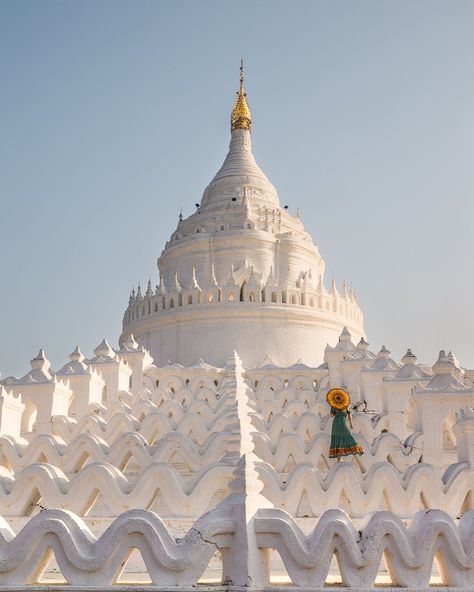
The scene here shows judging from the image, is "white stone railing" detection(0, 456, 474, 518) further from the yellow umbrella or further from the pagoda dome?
the pagoda dome

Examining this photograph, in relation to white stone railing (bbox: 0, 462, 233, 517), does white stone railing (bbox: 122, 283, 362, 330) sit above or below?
above

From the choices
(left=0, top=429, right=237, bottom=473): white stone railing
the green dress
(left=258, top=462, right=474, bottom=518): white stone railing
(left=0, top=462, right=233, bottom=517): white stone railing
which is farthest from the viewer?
the green dress

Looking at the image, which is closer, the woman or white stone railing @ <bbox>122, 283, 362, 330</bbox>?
the woman

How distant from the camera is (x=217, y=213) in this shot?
32594 millimetres

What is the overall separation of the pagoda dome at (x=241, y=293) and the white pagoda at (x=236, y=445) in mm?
80

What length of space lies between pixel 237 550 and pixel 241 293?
22329 millimetres

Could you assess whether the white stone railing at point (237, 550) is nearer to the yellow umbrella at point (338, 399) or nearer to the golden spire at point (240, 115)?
the yellow umbrella at point (338, 399)

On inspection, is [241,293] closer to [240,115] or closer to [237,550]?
[240,115]

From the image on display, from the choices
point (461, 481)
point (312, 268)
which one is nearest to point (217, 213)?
point (312, 268)

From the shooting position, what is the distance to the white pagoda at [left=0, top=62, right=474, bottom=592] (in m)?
6.40

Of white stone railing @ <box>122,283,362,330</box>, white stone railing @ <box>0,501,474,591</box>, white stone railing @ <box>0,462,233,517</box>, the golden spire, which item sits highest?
the golden spire

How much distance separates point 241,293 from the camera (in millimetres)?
28453

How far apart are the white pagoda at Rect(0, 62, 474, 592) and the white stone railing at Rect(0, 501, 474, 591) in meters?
0.02

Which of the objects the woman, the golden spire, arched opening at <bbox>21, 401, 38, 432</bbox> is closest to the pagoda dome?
the golden spire
